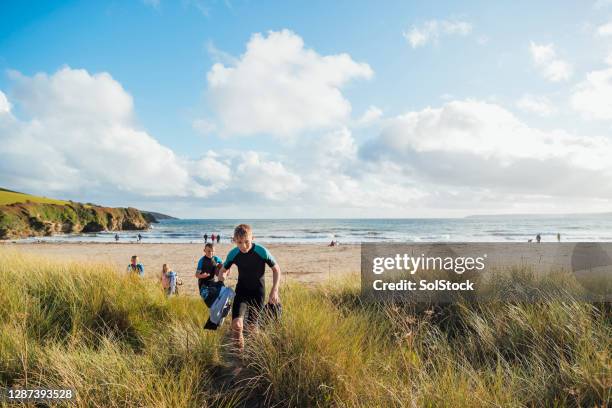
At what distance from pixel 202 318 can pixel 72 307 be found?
6.38 feet

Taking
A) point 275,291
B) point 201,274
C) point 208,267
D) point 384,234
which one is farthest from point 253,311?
point 384,234

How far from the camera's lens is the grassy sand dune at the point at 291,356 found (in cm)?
330

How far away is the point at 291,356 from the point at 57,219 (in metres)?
62.0

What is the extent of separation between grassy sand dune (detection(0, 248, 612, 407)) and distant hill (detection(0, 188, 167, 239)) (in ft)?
159

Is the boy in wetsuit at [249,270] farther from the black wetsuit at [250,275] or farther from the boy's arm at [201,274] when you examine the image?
the boy's arm at [201,274]

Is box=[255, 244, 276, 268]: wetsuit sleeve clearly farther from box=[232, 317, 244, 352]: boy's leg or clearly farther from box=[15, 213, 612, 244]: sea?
box=[15, 213, 612, 244]: sea

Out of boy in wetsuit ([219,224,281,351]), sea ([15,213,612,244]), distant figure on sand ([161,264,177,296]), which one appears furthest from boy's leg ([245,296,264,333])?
sea ([15,213,612,244])

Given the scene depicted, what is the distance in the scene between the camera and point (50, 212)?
53562 millimetres

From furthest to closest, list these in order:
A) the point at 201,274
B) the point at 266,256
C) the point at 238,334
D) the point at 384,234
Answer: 1. the point at 384,234
2. the point at 201,274
3. the point at 266,256
4. the point at 238,334

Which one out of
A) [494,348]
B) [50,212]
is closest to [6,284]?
[494,348]

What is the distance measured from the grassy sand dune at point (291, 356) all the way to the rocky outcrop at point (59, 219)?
4842cm

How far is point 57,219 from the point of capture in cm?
5391

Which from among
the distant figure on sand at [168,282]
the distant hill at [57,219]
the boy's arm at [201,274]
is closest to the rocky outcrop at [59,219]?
the distant hill at [57,219]

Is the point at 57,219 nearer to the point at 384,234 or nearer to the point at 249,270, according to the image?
the point at 384,234
